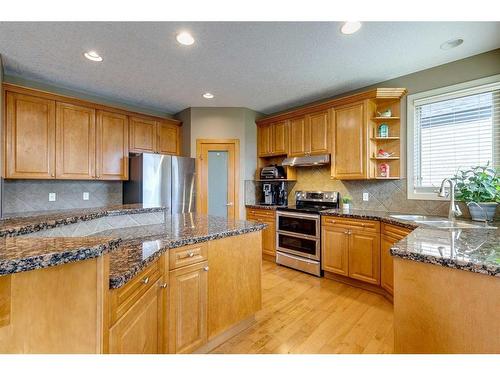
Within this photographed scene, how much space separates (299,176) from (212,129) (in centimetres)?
168

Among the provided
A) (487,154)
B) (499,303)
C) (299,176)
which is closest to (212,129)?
(299,176)

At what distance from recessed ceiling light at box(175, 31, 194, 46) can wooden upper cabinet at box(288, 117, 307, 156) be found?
6.76ft

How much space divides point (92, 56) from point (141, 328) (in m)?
2.65

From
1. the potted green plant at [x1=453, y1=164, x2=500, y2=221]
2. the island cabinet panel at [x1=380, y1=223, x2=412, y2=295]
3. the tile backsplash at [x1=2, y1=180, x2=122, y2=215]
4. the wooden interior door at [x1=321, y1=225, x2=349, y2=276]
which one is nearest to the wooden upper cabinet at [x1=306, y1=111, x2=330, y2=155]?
the wooden interior door at [x1=321, y1=225, x2=349, y2=276]

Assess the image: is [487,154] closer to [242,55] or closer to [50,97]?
[242,55]

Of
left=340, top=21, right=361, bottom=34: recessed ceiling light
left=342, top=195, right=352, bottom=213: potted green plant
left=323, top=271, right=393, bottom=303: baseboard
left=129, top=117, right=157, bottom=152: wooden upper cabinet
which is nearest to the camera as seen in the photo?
left=340, top=21, right=361, bottom=34: recessed ceiling light

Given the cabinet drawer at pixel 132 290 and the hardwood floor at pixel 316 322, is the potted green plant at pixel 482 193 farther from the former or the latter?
the cabinet drawer at pixel 132 290

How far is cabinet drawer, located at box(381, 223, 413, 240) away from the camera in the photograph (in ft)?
7.62

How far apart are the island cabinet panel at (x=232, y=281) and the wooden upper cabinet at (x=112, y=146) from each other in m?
2.52

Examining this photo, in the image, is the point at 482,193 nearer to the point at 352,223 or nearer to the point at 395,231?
the point at 395,231

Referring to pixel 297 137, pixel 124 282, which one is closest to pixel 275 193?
pixel 297 137

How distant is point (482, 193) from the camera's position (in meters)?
2.26

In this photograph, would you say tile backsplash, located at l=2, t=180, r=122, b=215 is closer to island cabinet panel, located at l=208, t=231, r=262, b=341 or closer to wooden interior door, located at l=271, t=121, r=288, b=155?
wooden interior door, located at l=271, t=121, r=288, b=155

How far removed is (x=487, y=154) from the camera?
2.50m
